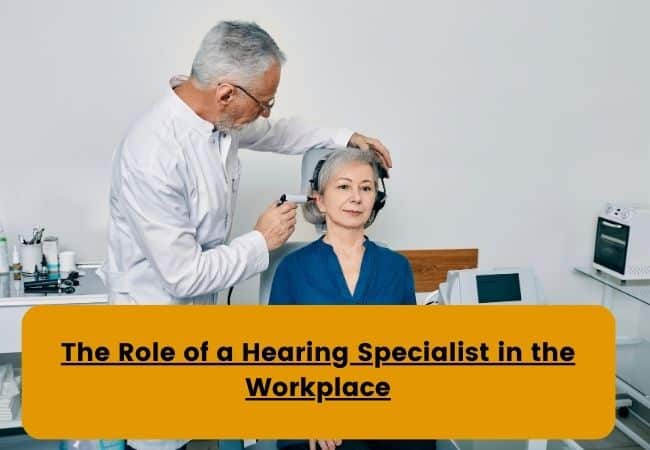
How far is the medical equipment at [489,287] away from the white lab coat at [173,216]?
0.55 meters

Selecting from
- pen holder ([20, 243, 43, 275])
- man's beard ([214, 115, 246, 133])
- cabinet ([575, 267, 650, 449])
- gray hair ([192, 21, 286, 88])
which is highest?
gray hair ([192, 21, 286, 88])

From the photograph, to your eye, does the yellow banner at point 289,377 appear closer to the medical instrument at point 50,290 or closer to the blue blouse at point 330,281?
the blue blouse at point 330,281

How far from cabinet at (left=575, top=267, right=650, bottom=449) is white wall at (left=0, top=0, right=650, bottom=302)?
124 millimetres

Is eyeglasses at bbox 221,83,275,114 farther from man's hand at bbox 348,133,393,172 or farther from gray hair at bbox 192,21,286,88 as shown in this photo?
man's hand at bbox 348,133,393,172

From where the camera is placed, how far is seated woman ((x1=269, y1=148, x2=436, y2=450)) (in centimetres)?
193

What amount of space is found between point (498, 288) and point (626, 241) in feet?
3.52

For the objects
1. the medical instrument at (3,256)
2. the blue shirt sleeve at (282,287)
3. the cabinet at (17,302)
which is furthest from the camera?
the medical instrument at (3,256)

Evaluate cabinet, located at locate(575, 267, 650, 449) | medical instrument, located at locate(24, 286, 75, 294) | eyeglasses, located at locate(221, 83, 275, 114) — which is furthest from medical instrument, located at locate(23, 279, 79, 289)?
cabinet, located at locate(575, 267, 650, 449)

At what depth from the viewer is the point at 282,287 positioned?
1.93 m

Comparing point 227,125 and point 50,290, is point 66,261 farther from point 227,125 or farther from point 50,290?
point 227,125

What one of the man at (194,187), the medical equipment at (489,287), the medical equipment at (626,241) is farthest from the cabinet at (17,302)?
the medical equipment at (626,241)

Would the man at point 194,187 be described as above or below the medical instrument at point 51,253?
above

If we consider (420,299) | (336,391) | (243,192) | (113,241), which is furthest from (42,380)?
(420,299)

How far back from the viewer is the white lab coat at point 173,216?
1.63m
